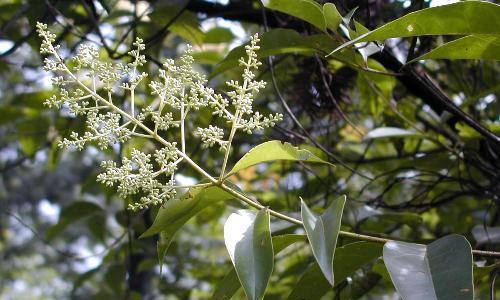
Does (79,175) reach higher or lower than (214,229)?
higher

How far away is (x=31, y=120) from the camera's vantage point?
2.09 metres

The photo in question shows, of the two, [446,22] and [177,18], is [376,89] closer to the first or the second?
[177,18]

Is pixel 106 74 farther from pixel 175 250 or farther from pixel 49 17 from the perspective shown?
pixel 175 250

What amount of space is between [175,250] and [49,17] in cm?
82

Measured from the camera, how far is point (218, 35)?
6.10 feet

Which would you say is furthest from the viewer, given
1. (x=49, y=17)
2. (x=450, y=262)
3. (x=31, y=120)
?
(x=31, y=120)

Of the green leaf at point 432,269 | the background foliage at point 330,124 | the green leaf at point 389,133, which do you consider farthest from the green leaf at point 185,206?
the green leaf at point 389,133

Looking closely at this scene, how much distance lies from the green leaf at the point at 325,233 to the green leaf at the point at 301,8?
32 centimetres

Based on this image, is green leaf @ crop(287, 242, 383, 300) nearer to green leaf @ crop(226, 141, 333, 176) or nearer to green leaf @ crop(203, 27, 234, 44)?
green leaf @ crop(226, 141, 333, 176)

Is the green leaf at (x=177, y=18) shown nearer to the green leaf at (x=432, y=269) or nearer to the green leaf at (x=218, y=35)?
the green leaf at (x=218, y=35)

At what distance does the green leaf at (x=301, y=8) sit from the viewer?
97cm

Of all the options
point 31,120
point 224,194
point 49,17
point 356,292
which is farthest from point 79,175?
point 224,194

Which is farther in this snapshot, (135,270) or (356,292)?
(135,270)

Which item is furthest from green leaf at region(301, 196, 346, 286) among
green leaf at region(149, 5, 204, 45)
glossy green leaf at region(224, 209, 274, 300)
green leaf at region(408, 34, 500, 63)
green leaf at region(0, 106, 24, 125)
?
green leaf at region(0, 106, 24, 125)
